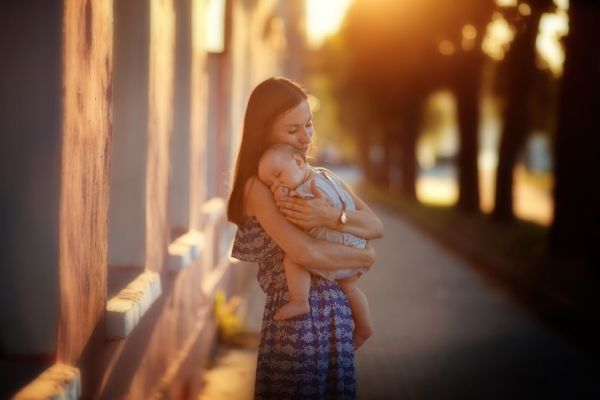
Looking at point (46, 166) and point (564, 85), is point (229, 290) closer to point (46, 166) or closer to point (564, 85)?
point (564, 85)

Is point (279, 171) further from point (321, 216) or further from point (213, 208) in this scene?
point (213, 208)

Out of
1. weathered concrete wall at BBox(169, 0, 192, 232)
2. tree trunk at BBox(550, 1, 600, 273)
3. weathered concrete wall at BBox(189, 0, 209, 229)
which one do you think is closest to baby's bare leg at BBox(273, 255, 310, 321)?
weathered concrete wall at BBox(169, 0, 192, 232)

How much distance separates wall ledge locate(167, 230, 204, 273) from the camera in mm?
6293

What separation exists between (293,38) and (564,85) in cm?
2588

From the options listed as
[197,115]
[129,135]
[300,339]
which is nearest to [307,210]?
[300,339]

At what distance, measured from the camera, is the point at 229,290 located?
37.6 ft

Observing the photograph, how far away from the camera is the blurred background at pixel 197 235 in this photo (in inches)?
134

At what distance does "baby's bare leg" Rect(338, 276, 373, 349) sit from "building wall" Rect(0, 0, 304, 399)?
2.84 ft

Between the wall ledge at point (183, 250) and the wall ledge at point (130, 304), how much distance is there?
0.84m

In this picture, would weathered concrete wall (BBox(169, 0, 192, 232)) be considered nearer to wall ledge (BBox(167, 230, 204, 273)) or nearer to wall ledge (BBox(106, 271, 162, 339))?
wall ledge (BBox(167, 230, 204, 273))

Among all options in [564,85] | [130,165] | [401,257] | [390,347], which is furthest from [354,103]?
[130,165]

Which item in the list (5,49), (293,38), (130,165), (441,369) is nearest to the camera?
(5,49)

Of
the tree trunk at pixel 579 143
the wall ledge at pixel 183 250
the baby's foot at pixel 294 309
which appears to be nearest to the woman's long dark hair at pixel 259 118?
the baby's foot at pixel 294 309

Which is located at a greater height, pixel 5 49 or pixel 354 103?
pixel 5 49
